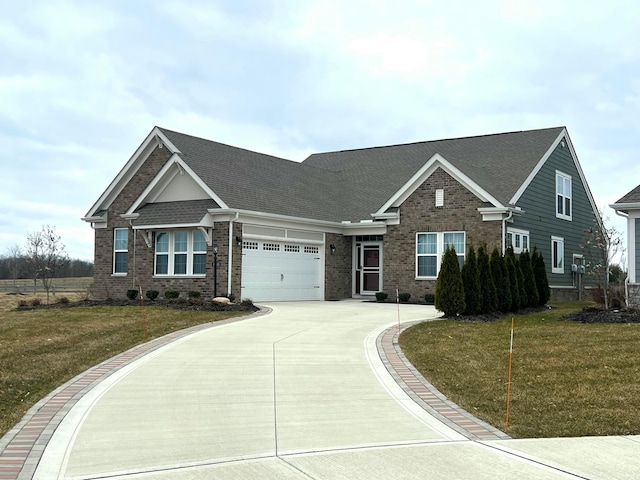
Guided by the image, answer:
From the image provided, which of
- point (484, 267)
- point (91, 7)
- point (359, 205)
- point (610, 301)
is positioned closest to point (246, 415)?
point (91, 7)

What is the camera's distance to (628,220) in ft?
63.3

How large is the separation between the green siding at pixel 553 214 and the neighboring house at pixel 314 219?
0.28ft

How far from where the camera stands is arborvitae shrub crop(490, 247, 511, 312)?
797 inches

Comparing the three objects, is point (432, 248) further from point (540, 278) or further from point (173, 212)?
point (173, 212)

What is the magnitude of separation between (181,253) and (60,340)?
1022cm

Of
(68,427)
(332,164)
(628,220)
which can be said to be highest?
(332,164)

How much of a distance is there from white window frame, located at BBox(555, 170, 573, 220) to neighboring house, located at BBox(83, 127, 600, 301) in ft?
0.14

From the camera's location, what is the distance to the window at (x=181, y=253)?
24406 millimetres

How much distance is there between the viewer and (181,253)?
25.0m

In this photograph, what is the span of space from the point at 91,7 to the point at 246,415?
420 inches

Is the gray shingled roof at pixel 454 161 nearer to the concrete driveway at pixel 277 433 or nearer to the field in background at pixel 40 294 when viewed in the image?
the field in background at pixel 40 294

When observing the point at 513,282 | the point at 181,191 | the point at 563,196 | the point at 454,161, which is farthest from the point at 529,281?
the point at 181,191

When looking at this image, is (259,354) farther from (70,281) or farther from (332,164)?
(70,281)

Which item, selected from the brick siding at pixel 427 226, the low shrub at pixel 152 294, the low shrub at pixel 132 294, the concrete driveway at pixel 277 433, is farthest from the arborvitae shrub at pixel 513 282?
the low shrub at pixel 132 294
